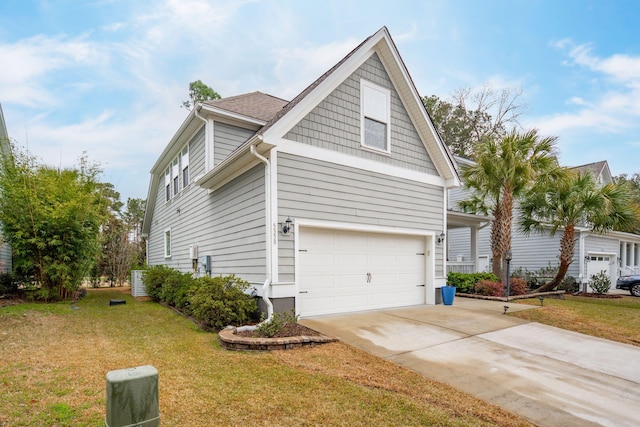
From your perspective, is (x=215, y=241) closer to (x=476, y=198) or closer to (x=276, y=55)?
(x=476, y=198)

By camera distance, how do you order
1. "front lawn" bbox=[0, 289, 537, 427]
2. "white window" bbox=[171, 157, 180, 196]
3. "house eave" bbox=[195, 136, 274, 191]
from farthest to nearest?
1. "white window" bbox=[171, 157, 180, 196]
2. "house eave" bbox=[195, 136, 274, 191]
3. "front lawn" bbox=[0, 289, 537, 427]

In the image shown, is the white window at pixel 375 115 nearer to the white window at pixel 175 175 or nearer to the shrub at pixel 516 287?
the shrub at pixel 516 287

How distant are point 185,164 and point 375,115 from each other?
740cm

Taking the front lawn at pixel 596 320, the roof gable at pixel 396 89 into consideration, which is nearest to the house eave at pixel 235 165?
the roof gable at pixel 396 89

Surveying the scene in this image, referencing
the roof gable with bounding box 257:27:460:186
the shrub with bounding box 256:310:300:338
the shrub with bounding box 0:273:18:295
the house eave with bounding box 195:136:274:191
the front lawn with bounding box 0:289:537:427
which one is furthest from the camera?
the shrub with bounding box 0:273:18:295

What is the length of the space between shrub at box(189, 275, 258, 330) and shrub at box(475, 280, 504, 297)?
914 cm

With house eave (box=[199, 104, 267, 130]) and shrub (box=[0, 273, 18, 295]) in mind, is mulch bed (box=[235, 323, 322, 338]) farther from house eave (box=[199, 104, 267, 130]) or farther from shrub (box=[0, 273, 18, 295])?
shrub (box=[0, 273, 18, 295])

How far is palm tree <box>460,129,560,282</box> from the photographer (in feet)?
42.8

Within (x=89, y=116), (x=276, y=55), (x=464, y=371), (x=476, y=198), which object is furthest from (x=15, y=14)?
(x=476, y=198)

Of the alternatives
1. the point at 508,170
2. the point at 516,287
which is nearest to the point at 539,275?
the point at 516,287

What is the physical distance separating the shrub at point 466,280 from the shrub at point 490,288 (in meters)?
0.32

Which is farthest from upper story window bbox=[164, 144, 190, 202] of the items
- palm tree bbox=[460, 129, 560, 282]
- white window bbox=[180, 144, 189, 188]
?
palm tree bbox=[460, 129, 560, 282]

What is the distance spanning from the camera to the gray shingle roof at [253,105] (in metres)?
Answer: 10.7

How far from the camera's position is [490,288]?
503 inches
